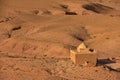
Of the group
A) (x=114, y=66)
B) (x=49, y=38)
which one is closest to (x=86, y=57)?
(x=114, y=66)

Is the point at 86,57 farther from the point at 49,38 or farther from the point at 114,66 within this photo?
the point at 49,38

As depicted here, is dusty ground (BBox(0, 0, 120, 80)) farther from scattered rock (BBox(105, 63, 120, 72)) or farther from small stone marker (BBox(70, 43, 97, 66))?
scattered rock (BBox(105, 63, 120, 72))

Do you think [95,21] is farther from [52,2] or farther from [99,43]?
[52,2]

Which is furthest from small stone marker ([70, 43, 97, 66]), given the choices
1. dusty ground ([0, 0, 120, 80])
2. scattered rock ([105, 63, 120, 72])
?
scattered rock ([105, 63, 120, 72])

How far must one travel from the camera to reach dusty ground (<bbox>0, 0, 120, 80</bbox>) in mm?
15258

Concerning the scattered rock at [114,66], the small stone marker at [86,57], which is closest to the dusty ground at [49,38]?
the small stone marker at [86,57]

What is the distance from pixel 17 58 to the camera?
56.7 feet

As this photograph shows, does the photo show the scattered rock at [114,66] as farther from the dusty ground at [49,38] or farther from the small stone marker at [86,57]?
the small stone marker at [86,57]

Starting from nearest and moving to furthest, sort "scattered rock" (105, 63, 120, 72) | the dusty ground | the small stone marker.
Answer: the dusty ground
the small stone marker
"scattered rock" (105, 63, 120, 72)

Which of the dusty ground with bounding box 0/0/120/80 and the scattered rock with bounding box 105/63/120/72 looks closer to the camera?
the dusty ground with bounding box 0/0/120/80

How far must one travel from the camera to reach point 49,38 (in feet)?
79.1

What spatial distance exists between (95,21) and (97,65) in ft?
44.8

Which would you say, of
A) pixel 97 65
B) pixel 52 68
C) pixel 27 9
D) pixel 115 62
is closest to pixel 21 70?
pixel 52 68

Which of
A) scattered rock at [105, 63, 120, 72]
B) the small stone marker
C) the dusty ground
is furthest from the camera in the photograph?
scattered rock at [105, 63, 120, 72]
